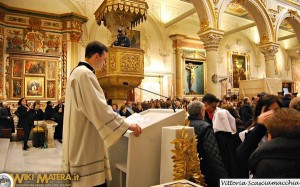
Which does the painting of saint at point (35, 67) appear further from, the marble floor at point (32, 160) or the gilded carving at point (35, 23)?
the marble floor at point (32, 160)

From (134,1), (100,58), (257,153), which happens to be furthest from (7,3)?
(257,153)

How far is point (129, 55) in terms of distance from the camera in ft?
23.4

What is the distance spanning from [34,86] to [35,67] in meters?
0.86

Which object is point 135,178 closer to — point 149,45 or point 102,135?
point 102,135

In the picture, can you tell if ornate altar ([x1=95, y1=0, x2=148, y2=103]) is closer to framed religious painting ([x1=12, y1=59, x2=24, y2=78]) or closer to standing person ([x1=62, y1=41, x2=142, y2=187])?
standing person ([x1=62, y1=41, x2=142, y2=187])

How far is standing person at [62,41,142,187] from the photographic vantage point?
2.10 metres

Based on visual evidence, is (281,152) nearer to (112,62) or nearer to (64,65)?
(112,62)

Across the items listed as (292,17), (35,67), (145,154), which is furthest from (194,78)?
(145,154)

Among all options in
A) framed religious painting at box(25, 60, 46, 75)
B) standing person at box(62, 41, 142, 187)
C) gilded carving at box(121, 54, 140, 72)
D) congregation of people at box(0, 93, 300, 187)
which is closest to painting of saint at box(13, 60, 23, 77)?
framed religious painting at box(25, 60, 46, 75)

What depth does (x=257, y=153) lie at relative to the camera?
58.5 inches

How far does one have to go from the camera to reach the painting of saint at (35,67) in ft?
37.0

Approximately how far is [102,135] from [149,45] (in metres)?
12.9

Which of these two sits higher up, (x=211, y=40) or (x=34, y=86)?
(x=211, y=40)

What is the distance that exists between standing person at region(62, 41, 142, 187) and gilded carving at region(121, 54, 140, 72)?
4790 millimetres
